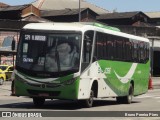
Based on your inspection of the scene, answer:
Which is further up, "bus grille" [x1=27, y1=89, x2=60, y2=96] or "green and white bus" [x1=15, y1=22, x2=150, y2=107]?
"green and white bus" [x1=15, y1=22, x2=150, y2=107]

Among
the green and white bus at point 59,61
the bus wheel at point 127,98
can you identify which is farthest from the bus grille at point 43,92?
the bus wheel at point 127,98

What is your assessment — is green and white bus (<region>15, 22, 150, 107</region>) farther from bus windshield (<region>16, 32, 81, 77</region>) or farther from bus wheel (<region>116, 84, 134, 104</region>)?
bus wheel (<region>116, 84, 134, 104</region>)

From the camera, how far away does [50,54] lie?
758 inches

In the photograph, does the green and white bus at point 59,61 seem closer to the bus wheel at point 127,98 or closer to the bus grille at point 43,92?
the bus grille at point 43,92

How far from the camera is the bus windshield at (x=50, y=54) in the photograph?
19.2 meters

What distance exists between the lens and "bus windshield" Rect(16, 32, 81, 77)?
19.2 meters

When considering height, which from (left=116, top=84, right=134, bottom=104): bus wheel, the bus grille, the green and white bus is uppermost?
the green and white bus

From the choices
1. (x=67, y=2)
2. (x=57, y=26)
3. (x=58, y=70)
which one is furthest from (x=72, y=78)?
(x=67, y=2)

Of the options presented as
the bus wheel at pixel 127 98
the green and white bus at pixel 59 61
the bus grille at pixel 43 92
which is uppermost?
the green and white bus at pixel 59 61

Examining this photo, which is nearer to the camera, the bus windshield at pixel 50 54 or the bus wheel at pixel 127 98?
the bus windshield at pixel 50 54

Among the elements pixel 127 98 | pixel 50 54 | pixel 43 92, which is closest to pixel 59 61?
pixel 50 54

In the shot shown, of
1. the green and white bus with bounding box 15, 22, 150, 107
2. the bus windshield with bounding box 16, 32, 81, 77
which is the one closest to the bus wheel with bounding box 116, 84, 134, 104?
the green and white bus with bounding box 15, 22, 150, 107

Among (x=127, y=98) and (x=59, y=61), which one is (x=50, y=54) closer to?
(x=59, y=61)

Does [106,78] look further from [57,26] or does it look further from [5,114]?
[5,114]
